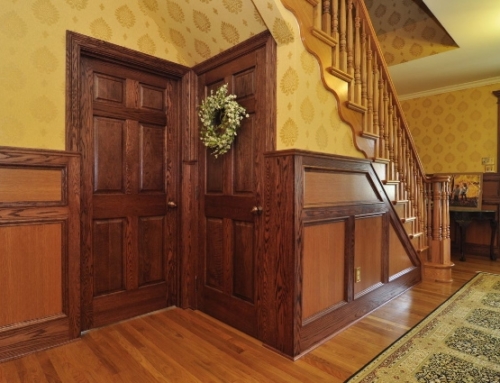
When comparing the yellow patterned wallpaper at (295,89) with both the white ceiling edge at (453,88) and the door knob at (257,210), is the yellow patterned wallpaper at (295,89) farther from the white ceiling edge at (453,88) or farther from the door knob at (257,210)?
the white ceiling edge at (453,88)

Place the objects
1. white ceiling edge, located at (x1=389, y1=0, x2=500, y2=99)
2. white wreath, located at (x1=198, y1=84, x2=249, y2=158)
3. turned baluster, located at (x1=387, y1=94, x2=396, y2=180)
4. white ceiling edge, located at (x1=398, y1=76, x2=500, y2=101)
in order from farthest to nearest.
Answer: white ceiling edge, located at (x1=398, y1=76, x2=500, y2=101) < white ceiling edge, located at (x1=389, y1=0, x2=500, y2=99) < turned baluster, located at (x1=387, y1=94, x2=396, y2=180) < white wreath, located at (x1=198, y1=84, x2=249, y2=158)

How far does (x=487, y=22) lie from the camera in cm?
327

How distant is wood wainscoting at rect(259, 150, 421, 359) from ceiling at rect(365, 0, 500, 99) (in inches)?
77.7

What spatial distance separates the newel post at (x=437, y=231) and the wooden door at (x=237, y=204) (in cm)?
233

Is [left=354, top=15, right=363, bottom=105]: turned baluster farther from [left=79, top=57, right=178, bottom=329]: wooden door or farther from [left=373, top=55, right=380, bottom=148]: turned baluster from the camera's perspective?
[left=79, top=57, right=178, bottom=329]: wooden door

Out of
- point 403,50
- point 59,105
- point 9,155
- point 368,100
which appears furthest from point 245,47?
point 403,50

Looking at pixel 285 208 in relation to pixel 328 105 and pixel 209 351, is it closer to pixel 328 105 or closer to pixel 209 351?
pixel 328 105

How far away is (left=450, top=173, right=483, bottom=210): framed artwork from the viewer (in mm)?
4895

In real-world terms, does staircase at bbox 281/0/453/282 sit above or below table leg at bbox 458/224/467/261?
above

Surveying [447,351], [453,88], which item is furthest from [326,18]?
[453,88]

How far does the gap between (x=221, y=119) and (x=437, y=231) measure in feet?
9.19

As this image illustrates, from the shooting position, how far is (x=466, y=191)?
498 cm

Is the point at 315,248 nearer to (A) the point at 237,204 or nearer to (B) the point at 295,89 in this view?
(A) the point at 237,204

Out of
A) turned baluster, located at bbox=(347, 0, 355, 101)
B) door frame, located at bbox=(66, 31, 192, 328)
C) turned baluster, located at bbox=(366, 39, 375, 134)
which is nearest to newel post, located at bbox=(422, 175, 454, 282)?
turned baluster, located at bbox=(366, 39, 375, 134)
